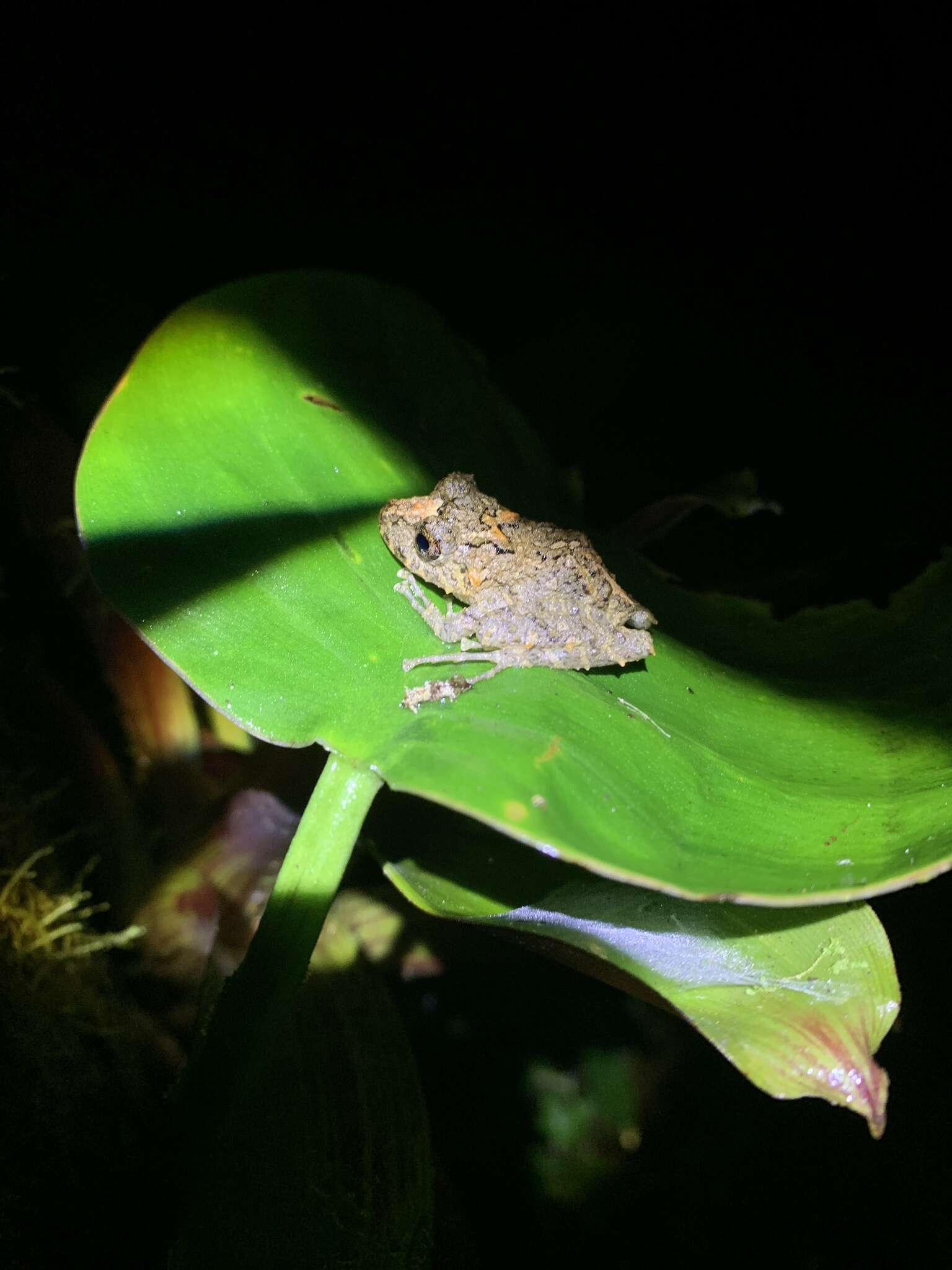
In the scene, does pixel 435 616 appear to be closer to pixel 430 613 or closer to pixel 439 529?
pixel 430 613

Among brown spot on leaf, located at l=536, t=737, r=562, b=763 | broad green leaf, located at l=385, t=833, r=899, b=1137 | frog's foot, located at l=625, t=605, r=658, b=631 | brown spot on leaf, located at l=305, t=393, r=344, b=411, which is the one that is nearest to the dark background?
brown spot on leaf, located at l=305, t=393, r=344, b=411

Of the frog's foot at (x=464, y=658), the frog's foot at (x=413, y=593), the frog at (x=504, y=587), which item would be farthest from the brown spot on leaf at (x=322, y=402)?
the frog's foot at (x=464, y=658)

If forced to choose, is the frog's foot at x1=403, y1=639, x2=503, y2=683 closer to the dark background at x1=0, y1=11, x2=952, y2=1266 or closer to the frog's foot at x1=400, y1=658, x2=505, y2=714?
the frog's foot at x1=400, y1=658, x2=505, y2=714

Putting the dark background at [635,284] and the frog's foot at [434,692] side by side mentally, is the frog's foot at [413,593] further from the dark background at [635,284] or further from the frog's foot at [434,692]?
the dark background at [635,284]

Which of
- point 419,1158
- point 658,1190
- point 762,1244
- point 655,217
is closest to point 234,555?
point 419,1158

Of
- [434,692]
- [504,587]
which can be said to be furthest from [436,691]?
[504,587]

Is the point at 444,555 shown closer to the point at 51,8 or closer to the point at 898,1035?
the point at 898,1035
